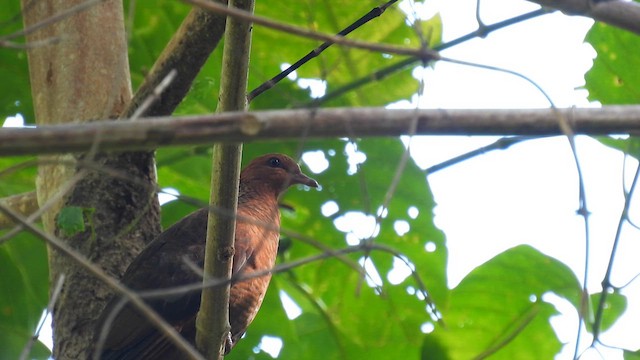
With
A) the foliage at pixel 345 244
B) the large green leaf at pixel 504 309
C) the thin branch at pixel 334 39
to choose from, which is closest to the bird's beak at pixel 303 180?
the foliage at pixel 345 244

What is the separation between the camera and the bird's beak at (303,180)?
4.96 meters

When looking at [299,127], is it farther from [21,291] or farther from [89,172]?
[21,291]

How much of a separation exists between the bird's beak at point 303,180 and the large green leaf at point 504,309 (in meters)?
0.86

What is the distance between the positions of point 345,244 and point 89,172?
1.39 meters

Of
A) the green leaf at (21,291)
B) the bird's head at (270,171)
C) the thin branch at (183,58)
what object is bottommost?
the green leaf at (21,291)

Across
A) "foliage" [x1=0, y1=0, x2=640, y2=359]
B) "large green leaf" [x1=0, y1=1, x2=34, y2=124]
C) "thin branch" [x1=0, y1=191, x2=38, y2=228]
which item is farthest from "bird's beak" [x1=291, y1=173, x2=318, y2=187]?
"large green leaf" [x1=0, y1=1, x2=34, y2=124]

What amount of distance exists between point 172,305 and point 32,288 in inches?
40.0

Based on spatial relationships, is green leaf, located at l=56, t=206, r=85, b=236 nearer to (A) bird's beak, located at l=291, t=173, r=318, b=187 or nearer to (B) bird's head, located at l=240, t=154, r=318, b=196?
(A) bird's beak, located at l=291, t=173, r=318, b=187

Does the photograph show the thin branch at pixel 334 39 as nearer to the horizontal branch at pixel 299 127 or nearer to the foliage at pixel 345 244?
the horizontal branch at pixel 299 127

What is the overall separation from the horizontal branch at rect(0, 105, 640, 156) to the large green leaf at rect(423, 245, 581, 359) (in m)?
Result: 2.62

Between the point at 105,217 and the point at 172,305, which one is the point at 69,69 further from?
the point at 172,305

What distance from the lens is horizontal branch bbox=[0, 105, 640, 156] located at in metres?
1.98

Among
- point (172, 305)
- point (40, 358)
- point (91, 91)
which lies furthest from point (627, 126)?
point (40, 358)

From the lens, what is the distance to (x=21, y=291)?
4.82m
